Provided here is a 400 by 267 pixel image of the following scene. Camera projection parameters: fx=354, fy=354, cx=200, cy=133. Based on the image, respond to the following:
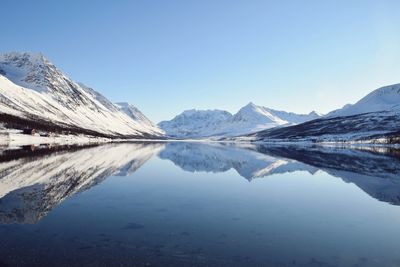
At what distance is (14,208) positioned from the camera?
2134cm

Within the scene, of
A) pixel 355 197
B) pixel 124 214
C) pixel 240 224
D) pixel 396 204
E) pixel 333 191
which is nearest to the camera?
pixel 240 224

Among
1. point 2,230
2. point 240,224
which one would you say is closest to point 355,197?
point 240,224

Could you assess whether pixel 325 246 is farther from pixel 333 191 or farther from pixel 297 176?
pixel 297 176

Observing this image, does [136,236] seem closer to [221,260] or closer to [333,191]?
[221,260]

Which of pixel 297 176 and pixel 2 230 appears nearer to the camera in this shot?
pixel 2 230

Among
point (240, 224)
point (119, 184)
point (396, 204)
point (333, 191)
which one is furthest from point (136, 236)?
point (333, 191)

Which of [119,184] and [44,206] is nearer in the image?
[44,206]

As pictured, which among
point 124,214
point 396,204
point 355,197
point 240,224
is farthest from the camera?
point 355,197

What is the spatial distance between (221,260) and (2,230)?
1071 centimetres

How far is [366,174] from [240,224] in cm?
3358

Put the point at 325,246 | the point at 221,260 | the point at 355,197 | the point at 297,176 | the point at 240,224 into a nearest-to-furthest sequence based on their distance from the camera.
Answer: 1. the point at 221,260
2. the point at 325,246
3. the point at 240,224
4. the point at 355,197
5. the point at 297,176

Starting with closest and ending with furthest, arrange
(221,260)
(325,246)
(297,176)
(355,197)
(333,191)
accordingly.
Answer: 1. (221,260)
2. (325,246)
3. (355,197)
4. (333,191)
5. (297,176)

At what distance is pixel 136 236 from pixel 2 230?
253 inches

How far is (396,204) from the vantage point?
2761 centimetres
